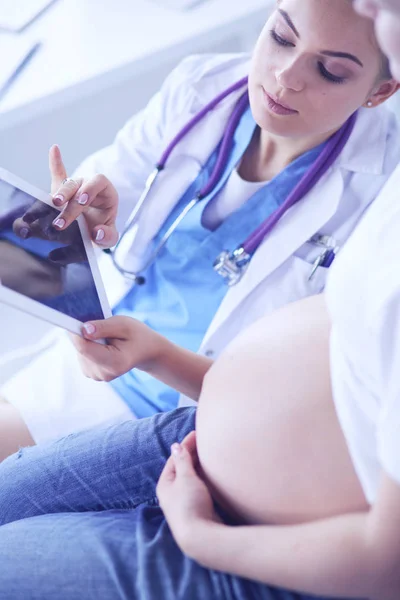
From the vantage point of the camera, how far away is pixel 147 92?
1772 millimetres

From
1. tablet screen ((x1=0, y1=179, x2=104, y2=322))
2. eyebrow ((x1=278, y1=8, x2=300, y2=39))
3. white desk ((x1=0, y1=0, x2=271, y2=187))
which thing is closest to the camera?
tablet screen ((x1=0, y1=179, x2=104, y2=322))

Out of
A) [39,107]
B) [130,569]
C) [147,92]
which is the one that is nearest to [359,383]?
[130,569]

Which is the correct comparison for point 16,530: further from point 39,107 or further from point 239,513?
point 39,107

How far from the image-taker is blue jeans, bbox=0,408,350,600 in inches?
25.7

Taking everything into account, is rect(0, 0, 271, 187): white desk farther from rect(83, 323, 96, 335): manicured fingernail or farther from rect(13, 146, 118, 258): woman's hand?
rect(83, 323, 96, 335): manicured fingernail

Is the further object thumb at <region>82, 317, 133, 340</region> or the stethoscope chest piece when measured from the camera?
the stethoscope chest piece

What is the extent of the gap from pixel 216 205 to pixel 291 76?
27 centimetres

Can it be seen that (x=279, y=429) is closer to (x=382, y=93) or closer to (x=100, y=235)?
(x=100, y=235)

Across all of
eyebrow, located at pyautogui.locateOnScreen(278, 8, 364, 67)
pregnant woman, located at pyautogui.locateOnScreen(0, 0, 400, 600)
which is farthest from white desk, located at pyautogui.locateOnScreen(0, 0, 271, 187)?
pregnant woman, located at pyautogui.locateOnScreen(0, 0, 400, 600)

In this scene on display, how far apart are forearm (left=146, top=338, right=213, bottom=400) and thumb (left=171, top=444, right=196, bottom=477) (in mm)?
160

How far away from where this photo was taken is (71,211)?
854mm

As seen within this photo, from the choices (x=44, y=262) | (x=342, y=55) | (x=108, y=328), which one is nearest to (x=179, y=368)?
(x=108, y=328)

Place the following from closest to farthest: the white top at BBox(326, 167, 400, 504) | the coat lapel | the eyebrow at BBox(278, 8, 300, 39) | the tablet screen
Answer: the white top at BBox(326, 167, 400, 504) → the tablet screen → the eyebrow at BBox(278, 8, 300, 39) → the coat lapel

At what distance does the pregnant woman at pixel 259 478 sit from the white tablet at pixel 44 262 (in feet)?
0.15
